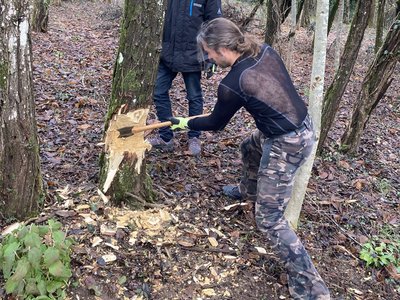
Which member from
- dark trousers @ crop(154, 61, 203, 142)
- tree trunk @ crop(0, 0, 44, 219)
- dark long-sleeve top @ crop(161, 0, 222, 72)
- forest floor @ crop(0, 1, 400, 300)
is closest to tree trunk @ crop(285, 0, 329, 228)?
forest floor @ crop(0, 1, 400, 300)

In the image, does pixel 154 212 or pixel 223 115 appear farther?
pixel 154 212

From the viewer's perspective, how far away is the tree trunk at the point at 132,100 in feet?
10.2

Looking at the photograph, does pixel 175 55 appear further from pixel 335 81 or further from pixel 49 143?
pixel 335 81

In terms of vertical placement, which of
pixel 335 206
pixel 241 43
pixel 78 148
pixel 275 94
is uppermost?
pixel 241 43

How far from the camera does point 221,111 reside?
Answer: 10.1ft

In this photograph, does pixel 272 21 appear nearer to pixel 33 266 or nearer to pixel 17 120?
pixel 17 120

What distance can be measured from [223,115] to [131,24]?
0.98 meters

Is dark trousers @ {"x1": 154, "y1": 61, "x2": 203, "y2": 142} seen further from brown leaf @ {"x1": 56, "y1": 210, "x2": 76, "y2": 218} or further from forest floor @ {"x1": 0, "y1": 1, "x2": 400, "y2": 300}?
brown leaf @ {"x1": 56, "y1": 210, "x2": 76, "y2": 218}

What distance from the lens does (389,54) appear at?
5199 mm

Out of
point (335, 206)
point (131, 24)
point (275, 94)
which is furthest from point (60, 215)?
point (335, 206)

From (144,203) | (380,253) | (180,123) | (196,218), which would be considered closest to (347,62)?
(380,253)

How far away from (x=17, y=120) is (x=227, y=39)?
158 centimetres

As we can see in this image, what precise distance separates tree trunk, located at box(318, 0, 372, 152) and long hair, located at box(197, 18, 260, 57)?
2.61 meters

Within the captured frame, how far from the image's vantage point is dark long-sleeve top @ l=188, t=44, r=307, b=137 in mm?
2914
